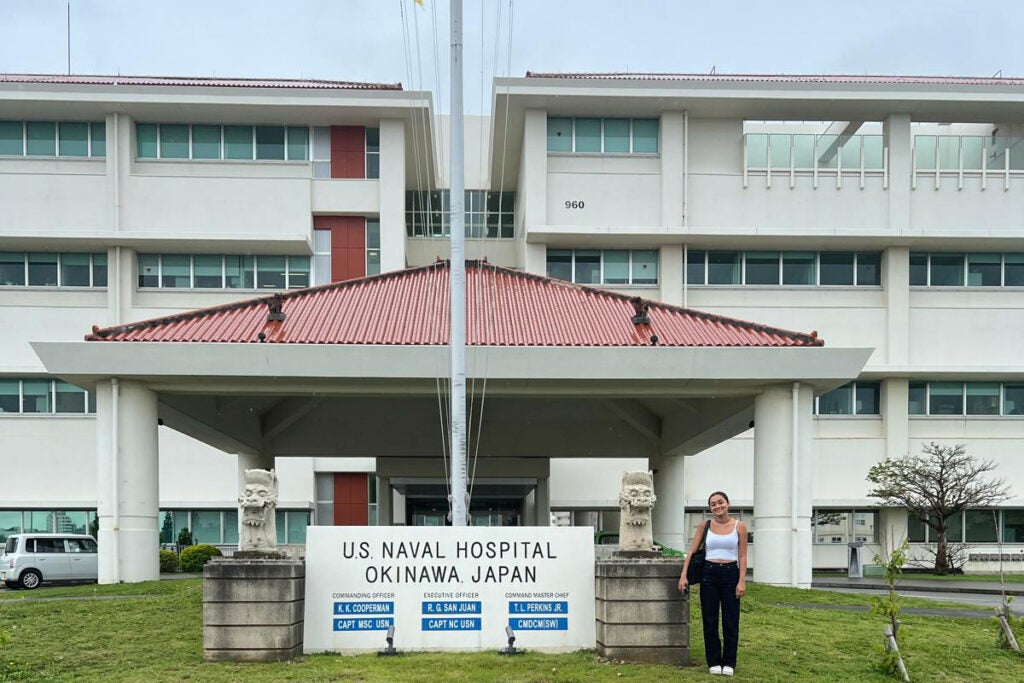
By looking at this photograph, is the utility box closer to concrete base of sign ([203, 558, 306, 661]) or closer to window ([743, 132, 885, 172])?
window ([743, 132, 885, 172])

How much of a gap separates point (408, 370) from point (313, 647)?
28.3 feet

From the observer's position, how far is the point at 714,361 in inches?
776

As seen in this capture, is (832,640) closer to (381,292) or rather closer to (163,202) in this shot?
(381,292)

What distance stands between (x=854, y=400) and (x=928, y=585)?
34.7 feet

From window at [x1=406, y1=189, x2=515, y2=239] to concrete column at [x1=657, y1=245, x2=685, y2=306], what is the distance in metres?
8.60

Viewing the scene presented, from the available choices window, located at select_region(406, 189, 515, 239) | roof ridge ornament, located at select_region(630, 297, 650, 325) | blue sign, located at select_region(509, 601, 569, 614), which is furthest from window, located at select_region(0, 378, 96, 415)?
blue sign, located at select_region(509, 601, 569, 614)

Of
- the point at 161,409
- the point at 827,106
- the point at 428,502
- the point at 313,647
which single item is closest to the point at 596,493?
the point at 428,502

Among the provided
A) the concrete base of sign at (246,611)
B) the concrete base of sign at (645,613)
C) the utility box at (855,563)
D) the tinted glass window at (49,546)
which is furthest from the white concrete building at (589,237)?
the concrete base of sign at (645,613)

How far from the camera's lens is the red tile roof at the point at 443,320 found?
19.9 metres

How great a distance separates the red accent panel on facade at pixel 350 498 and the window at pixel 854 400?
1845 cm

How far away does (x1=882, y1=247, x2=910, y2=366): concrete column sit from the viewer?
37.5 metres

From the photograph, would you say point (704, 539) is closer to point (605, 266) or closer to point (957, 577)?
point (957, 577)

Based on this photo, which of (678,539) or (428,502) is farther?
(428,502)

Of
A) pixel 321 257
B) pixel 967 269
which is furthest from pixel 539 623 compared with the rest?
pixel 967 269
